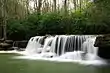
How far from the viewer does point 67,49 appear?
15570 millimetres

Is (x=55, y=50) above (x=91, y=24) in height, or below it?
below

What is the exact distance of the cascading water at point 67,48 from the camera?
13.8m

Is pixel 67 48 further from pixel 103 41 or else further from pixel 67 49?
pixel 103 41

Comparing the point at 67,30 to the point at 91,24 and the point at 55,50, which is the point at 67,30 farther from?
the point at 55,50

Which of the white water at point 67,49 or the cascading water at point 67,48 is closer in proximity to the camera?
the white water at point 67,49

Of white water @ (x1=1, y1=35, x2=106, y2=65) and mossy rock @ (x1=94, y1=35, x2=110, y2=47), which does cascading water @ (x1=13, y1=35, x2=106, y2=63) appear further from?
mossy rock @ (x1=94, y1=35, x2=110, y2=47)

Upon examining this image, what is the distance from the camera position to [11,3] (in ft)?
92.7

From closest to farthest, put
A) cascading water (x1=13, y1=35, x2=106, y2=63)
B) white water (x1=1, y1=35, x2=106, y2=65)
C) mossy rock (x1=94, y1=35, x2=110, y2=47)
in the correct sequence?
1. mossy rock (x1=94, y1=35, x2=110, y2=47)
2. white water (x1=1, y1=35, x2=106, y2=65)
3. cascading water (x1=13, y1=35, x2=106, y2=63)

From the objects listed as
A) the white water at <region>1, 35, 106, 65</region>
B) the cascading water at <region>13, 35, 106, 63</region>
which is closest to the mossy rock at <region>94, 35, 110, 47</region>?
the white water at <region>1, 35, 106, 65</region>

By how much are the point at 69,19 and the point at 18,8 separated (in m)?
10.6

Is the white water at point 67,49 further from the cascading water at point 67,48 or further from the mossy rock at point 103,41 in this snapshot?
the mossy rock at point 103,41

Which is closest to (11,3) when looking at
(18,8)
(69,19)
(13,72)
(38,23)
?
(18,8)

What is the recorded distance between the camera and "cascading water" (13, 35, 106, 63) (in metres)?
13.8

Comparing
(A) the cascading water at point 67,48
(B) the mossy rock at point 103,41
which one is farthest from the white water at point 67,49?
(B) the mossy rock at point 103,41
